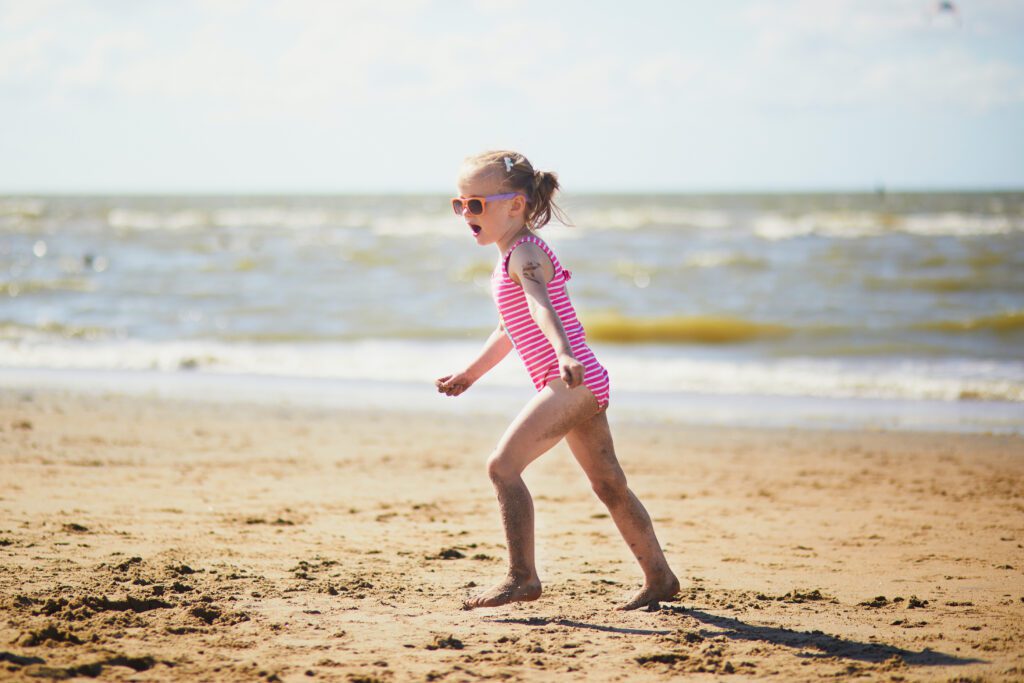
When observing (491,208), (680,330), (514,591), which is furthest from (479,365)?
(680,330)

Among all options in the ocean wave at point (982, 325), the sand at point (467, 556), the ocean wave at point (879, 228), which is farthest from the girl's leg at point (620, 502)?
the ocean wave at point (879, 228)

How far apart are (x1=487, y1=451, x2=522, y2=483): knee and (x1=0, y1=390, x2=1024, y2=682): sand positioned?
21.7 inches

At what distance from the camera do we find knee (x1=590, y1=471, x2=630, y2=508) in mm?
3828

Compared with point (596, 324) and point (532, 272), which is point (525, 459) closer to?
point (532, 272)

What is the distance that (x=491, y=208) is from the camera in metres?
3.78

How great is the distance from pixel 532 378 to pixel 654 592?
0.99 m

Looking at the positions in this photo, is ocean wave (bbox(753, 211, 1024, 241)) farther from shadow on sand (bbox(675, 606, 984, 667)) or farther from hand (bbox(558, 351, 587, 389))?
hand (bbox(558, 351, 587, 389))

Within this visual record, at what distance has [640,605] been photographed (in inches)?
156

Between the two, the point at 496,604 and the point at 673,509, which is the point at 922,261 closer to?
the point at 673,509

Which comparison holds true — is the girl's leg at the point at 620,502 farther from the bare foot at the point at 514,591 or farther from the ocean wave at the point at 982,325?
the ocean wave at the point at 982,325

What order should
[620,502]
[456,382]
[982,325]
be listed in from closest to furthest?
1. [620,502]
2. [456,382]
3. [982,325]

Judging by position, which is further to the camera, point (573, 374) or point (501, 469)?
point (501, 469)

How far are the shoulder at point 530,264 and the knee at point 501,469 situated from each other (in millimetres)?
637

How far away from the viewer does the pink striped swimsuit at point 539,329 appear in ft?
12.1
